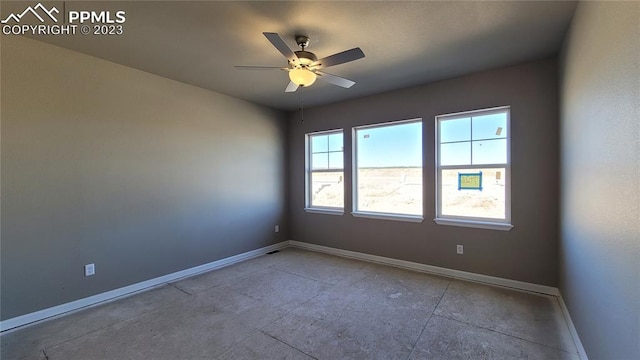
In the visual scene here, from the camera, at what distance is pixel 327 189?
16.1 ft

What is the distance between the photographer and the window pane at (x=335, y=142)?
472 centimetres

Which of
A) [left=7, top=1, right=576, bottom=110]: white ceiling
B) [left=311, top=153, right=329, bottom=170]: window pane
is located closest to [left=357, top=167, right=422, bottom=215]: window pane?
[left=311, top=153, right=329, bottom=170]: window pane

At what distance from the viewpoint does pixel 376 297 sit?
9.71ft

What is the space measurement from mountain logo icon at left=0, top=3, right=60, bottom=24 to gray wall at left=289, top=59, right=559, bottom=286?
3520mm

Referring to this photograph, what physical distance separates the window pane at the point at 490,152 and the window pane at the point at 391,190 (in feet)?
2.44

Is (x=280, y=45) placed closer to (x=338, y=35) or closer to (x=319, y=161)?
(x=338, y=35)

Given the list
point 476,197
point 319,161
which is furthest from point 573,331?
point 319,161

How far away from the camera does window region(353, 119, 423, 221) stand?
12.9 ft

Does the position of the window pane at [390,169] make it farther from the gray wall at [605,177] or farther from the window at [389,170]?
the gray wall at [605,177]

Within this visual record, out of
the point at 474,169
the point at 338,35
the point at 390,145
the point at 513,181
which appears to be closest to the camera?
the point at 338,35

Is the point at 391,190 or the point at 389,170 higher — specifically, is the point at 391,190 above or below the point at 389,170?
below

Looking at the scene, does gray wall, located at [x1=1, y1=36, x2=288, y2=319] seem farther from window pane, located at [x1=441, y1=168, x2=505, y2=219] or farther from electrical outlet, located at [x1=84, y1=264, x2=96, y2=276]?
window pane, located at [x1=441, y1=168, x2=505, y2=219]

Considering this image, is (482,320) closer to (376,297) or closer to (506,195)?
(376,297)

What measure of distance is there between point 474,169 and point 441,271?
1439 mm
